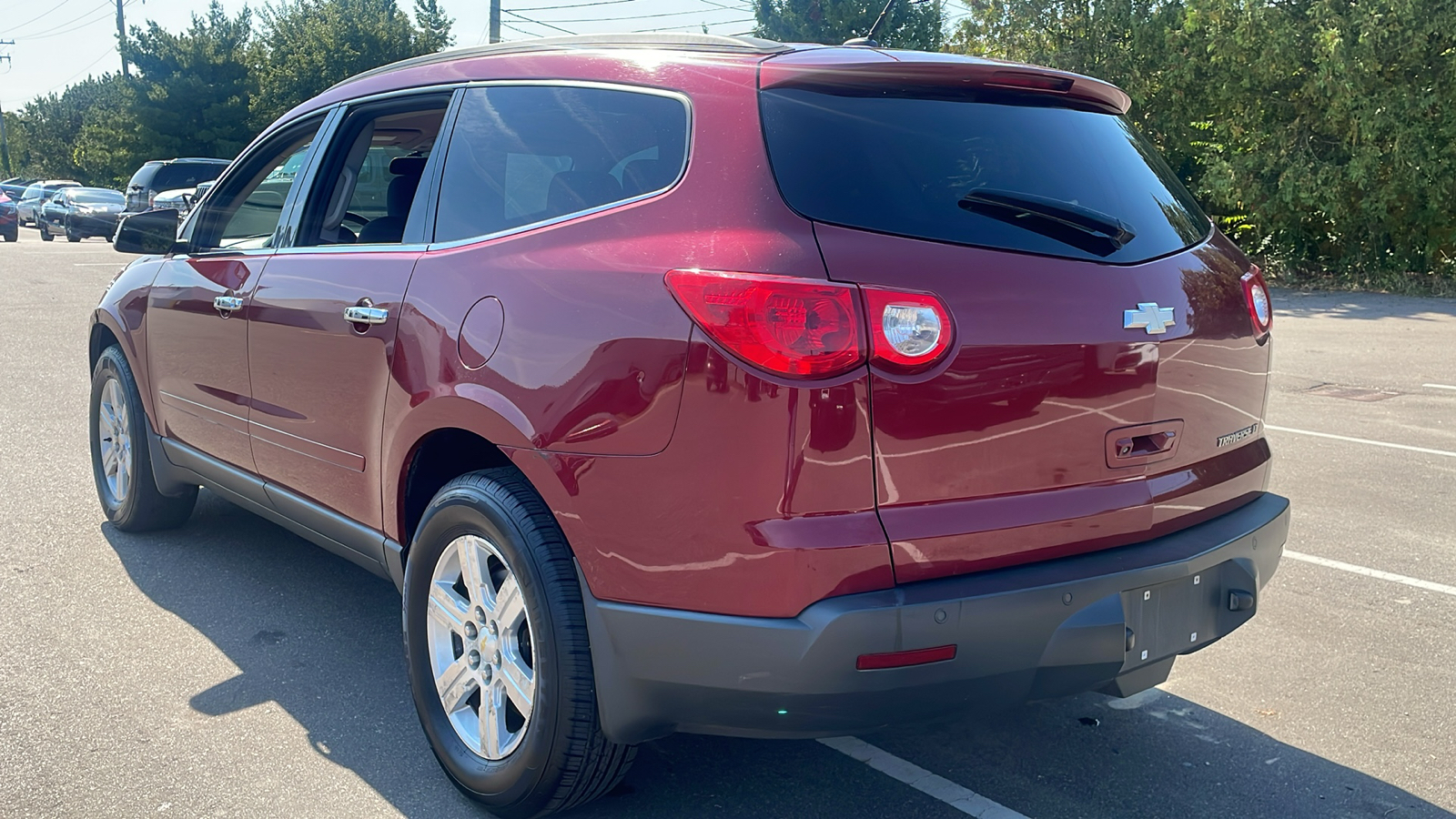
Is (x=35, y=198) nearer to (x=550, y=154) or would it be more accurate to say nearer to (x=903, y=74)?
(x=550, y=154)

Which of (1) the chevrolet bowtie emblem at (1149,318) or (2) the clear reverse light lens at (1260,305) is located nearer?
(1) the chevrolet bowtie emblem at (1149,318)

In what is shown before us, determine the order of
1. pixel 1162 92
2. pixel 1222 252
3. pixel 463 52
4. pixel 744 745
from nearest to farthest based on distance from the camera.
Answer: pixel 1222 252
pixel 744 745
pixel 463 52
pixel 1162 92

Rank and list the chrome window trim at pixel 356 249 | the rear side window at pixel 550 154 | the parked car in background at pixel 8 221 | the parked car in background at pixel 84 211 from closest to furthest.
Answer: the rear side window at pixel 550 154
the chrome window trim at pixel 356 249
the parked car in background at pixel 84 211
the parked car in background at pixel 8 221

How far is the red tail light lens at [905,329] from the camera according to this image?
2.37 meters

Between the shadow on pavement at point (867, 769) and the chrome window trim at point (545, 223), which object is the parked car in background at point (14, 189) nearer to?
the shadow on pavement at point (867, 769)

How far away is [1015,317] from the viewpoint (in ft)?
8.23

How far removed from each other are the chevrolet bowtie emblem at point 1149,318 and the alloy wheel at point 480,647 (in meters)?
1.48

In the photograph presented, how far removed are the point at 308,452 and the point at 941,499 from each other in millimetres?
2126

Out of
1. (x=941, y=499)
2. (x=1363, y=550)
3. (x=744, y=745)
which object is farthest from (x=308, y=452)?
(x=1363, y=550)

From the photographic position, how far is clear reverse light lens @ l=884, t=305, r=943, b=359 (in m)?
2.38

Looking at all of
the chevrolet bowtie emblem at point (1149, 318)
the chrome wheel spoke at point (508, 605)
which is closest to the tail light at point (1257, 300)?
the chevrolet bowtie emblem at point (1149, 318)

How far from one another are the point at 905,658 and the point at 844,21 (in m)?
37.1

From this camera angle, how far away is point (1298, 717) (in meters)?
3.51

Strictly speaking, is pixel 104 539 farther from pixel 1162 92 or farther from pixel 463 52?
pixel 1162 92
